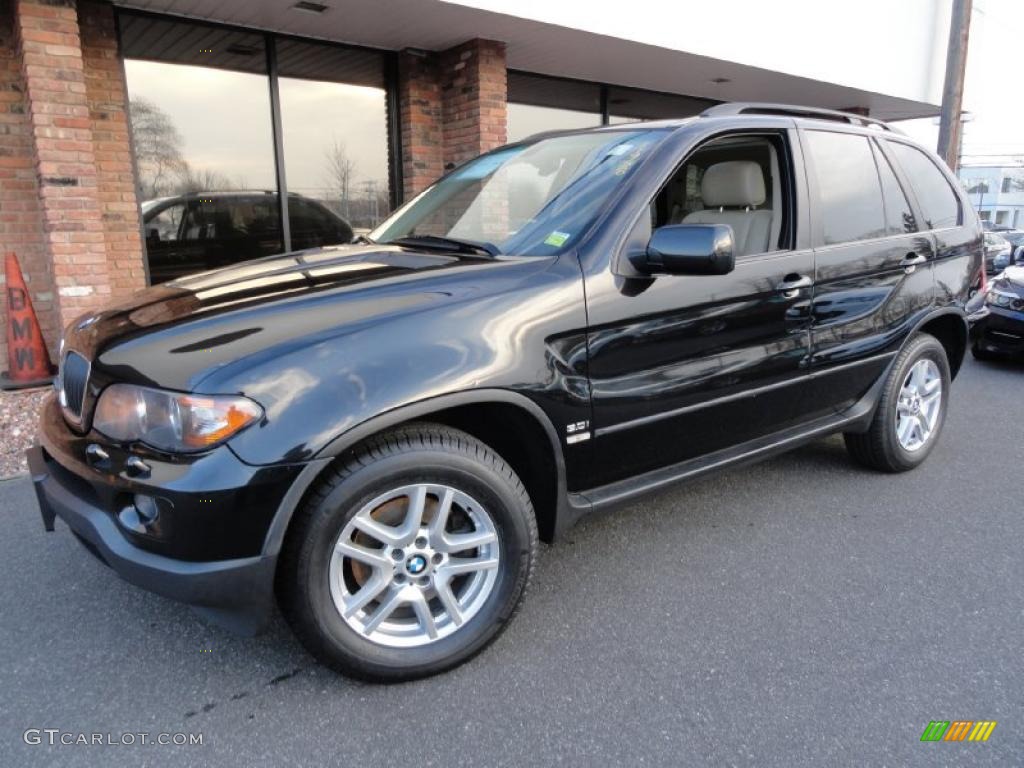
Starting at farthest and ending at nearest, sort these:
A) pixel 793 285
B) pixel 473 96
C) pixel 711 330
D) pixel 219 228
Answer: pixel 473 96, pixel 219 228, pixel 793 285, pixel 711 330

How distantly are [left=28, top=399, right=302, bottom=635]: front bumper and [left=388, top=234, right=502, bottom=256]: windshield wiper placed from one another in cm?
119

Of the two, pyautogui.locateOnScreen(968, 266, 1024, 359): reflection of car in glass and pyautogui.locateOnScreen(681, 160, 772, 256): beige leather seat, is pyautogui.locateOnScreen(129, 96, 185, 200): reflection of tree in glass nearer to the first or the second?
pyautogui.locateOnScreen(681, 160, 772, 256): beige leather seat

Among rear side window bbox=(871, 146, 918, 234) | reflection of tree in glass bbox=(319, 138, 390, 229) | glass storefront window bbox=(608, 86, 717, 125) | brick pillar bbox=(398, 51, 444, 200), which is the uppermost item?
glass storefront window bbox=(608, 86, 717, 125)

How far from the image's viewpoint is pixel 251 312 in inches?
84.0

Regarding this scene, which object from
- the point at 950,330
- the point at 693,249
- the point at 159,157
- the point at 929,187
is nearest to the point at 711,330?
the point at 693,249

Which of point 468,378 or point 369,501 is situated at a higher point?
point 468,378

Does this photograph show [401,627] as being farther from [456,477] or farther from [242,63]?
[242,63]

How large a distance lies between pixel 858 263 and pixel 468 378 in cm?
221

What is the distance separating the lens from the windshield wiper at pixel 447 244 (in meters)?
2.72

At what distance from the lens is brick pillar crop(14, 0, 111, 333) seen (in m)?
5.30

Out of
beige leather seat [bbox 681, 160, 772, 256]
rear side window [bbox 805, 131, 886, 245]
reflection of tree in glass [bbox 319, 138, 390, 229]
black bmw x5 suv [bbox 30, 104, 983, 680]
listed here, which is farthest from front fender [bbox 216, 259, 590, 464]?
reflection of tree in glass [bbox 319, 138, 390, 229]

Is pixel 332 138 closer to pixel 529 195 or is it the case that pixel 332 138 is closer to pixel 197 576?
pixel 529 195

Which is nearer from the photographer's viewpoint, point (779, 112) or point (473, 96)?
point (779, 112)

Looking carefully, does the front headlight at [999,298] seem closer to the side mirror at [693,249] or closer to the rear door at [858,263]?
the rear door at [858,263]
